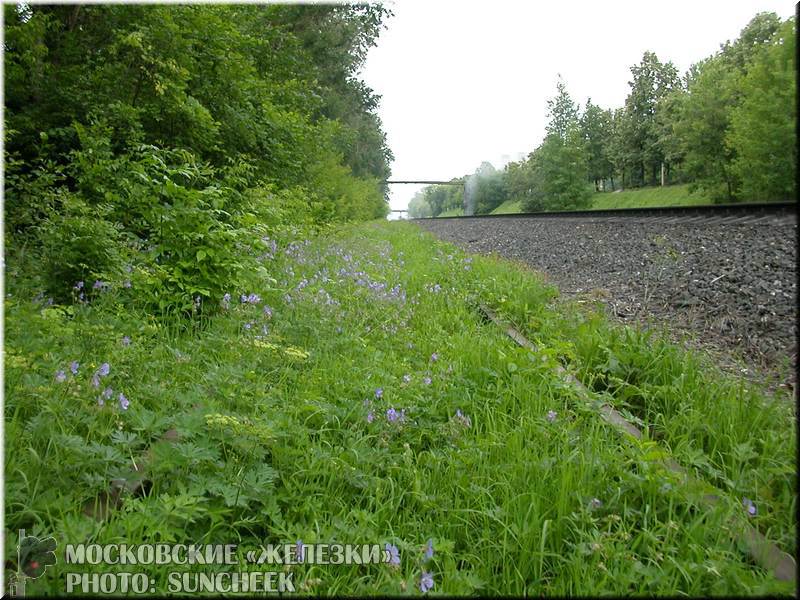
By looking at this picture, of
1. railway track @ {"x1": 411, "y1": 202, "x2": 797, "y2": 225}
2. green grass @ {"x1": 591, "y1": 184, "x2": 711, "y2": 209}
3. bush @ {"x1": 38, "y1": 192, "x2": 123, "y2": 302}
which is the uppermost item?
green grass @ {"x1": 591, "y1": 184, "x2": 711, "y2": 209}

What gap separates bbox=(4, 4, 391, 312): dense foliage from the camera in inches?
143

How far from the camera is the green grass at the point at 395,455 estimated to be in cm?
154

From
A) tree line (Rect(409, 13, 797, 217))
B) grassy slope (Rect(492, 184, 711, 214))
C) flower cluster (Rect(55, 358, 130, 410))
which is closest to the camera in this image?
flower cluster (Rect(55, 358, 130, 410))

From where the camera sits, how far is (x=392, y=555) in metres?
1.49

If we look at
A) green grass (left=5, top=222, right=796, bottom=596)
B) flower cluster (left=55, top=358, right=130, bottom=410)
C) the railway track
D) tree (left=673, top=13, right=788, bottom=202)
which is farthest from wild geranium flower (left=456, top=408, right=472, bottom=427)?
tree (left=673, top=13, right=788, bottom=202)

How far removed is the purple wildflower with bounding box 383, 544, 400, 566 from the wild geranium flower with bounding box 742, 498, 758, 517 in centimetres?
135

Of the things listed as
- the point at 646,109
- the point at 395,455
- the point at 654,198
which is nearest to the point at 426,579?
the point at 395,455

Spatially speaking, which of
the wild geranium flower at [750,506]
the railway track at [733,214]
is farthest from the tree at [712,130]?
the wild geranium flower at [750,506]

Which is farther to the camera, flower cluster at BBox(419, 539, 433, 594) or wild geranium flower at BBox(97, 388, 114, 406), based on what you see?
wild geranium flower at BBox(97, 388, 114, 406)

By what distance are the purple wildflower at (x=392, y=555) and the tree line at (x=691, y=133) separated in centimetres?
1339

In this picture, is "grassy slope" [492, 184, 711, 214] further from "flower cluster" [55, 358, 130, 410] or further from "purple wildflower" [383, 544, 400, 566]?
"flower cluster" [55, 358, 130, 410]

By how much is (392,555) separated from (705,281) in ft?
16.5

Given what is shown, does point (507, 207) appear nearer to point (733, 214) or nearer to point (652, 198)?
point (652, 198)

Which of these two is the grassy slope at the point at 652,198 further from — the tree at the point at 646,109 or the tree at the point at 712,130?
the tree at the point at 646,109
